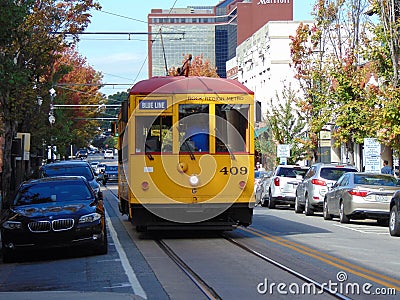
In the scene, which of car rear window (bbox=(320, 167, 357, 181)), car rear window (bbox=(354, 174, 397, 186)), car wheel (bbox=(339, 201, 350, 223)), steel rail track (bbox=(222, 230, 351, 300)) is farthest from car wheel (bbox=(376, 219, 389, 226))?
steel rail track (bbox=(222, 230, 351, 300))

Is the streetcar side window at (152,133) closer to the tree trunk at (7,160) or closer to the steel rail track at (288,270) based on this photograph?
the steel rail track at (288,270)

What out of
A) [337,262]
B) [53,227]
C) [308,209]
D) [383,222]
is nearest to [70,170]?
[308,209]

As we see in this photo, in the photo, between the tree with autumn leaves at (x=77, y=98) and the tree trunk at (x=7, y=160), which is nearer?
the tree trunk at (x=7, y=160)

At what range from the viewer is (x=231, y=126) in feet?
54.0

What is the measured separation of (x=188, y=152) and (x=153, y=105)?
1.25 meters

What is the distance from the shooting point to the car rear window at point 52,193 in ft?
50.3

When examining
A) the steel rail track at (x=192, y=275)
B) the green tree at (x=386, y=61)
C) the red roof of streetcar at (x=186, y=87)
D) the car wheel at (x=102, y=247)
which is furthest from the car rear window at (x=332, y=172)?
the car wheel at (x=102, y=247)

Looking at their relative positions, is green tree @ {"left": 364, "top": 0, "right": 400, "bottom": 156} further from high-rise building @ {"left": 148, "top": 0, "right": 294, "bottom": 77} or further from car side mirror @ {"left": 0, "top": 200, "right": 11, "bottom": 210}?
high-rise building @ {"left": 148, "top": 0, "right": 294, "bottom": 77}

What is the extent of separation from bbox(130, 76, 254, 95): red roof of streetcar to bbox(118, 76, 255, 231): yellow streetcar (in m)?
0.02

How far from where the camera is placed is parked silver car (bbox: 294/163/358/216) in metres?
25.5

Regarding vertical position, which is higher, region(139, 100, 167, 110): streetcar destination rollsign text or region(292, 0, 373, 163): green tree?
region(292, 0, 373, 163): green tree

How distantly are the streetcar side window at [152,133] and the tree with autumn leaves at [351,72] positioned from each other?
1010cm

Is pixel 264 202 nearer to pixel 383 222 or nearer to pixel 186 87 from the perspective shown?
pixel 383 222

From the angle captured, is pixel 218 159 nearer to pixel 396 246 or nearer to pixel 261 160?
pixel 396 246
